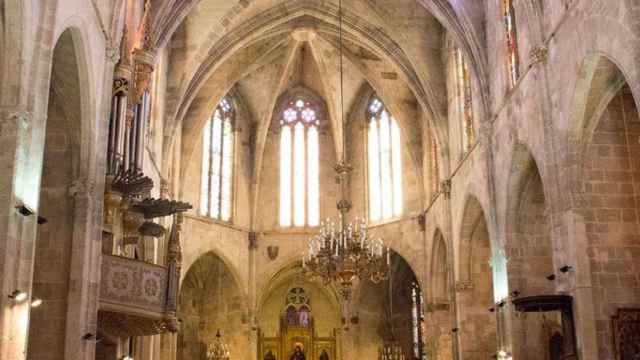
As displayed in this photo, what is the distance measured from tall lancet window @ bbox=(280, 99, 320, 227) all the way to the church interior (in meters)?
0.07

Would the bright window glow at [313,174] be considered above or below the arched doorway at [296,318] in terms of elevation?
above

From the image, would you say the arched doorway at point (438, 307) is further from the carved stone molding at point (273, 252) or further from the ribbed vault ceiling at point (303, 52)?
the carved stone molding at point (273, 252)

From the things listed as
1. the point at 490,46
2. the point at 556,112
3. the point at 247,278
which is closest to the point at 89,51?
the point at 556,112

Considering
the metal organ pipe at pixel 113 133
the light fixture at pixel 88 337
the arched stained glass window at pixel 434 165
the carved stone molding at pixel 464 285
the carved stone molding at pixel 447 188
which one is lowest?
the light fixture at pixel 88 337

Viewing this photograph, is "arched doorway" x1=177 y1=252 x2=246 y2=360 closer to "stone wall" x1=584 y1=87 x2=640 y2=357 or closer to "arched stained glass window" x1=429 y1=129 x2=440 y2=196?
"arched stained glass window" x1=429 y1=129 x2=440 y2=196

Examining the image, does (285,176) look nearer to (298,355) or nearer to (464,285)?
(298,355)

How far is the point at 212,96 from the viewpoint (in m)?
31.2

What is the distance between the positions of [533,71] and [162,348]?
1648cm

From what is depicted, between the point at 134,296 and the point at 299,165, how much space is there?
17904 millimetres

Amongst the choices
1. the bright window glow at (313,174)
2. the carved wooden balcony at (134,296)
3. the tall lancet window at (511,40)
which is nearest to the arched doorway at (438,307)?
the bright window glow at (313,174)

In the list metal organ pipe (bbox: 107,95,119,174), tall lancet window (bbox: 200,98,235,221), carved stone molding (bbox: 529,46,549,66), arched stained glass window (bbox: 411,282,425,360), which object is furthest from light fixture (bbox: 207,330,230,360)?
carved stone molding (bbox: 529,46,549,66)

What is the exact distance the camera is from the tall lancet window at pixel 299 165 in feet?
114

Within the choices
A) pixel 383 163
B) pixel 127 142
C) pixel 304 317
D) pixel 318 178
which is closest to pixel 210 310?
pixel 304 317

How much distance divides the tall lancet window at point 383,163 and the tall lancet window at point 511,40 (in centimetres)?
1172
